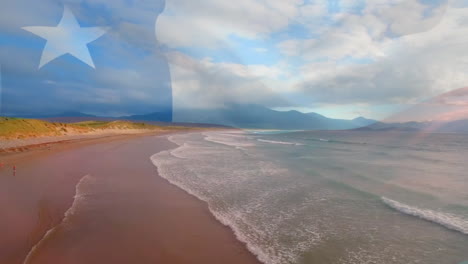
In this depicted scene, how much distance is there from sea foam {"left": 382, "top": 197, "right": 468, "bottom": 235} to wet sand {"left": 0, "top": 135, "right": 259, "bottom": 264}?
264 inches

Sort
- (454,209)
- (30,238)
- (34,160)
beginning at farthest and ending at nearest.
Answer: (34,160), (454,209), (30,238)

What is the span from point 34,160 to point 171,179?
1253cm

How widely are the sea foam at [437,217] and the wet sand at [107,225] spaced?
6.72 meters

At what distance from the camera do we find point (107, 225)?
27.5ft

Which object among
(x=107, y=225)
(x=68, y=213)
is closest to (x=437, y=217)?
(x=107, y=225)

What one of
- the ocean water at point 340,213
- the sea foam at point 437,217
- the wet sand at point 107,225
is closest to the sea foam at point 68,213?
the wet sand at point 107,225

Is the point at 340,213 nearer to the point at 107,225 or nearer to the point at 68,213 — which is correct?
the point at 107,225

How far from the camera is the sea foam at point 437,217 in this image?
28.6 feet

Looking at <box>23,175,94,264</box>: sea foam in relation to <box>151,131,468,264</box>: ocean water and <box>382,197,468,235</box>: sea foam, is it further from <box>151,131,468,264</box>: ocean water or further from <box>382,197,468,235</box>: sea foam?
<box>382,197,468,235</box>: sea foam

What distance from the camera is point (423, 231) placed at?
27.5ft

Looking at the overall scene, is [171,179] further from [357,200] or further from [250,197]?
[357,200]

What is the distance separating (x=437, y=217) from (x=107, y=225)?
1094 cm

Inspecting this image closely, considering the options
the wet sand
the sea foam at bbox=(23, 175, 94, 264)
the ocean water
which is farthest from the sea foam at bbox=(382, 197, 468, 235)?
the sea foam at bbox=(23, 175, 94, 264)

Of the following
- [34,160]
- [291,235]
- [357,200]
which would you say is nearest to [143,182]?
[291,235]
